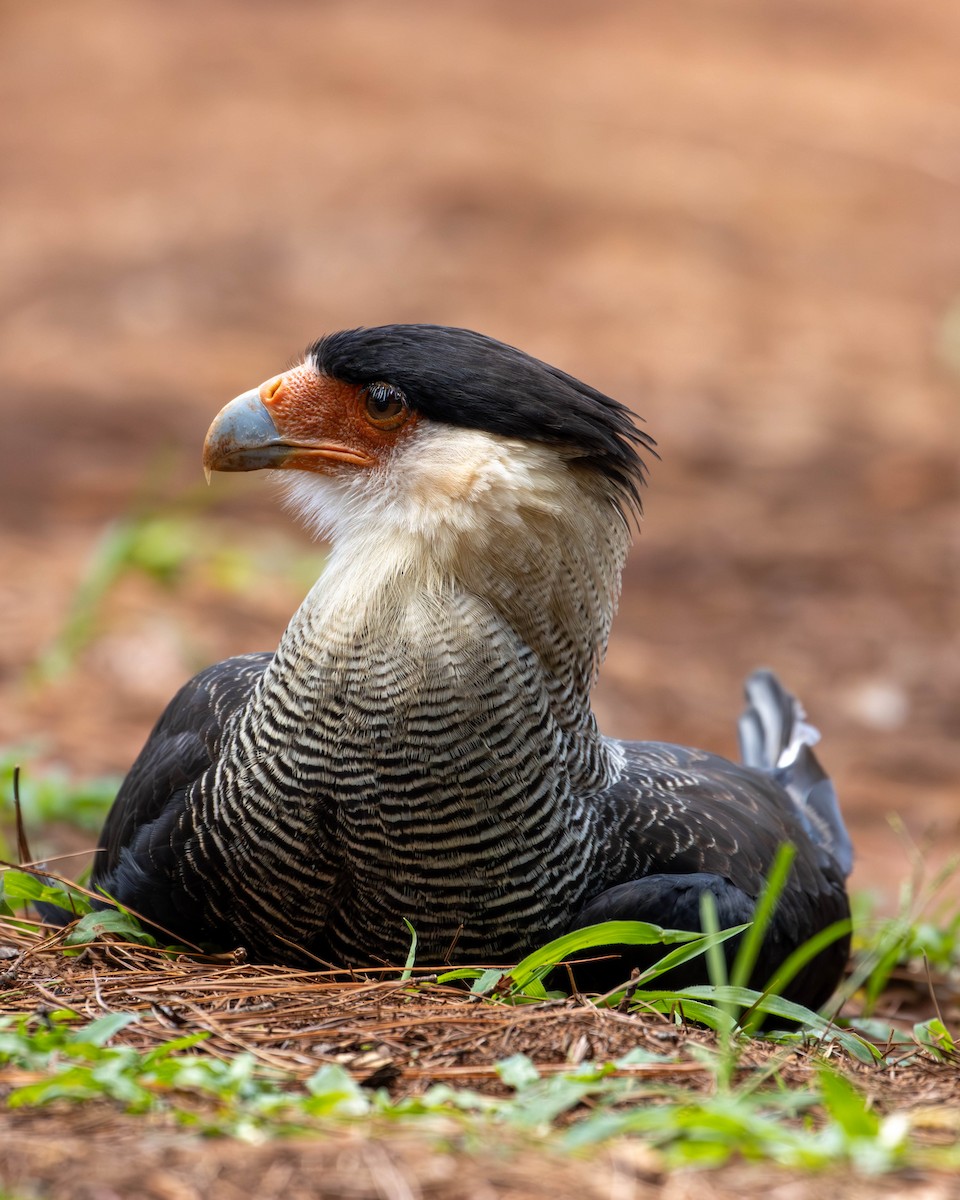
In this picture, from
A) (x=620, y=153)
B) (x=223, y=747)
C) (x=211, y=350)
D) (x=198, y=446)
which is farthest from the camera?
(x=620, y=153)

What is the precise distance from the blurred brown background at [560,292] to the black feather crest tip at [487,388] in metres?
3.65

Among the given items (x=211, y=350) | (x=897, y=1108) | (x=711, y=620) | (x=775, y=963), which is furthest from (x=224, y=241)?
(x=897, y=1108)

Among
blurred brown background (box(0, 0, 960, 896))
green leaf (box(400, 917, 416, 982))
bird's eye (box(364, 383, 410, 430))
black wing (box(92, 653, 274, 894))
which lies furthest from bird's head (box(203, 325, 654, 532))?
blurred brown background (box(0, 0, 960, 896))

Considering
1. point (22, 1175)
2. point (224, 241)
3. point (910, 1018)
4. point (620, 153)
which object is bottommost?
point (910, 1018)

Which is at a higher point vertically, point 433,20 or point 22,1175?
point 433,20

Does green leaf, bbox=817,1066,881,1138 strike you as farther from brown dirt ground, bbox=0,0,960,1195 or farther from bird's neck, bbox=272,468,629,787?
brown dirt ground, bbox=0,0,960,1195

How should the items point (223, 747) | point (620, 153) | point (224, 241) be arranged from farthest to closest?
1. point (620, 153)
2. point (224, 241)
3. point (223, 747)

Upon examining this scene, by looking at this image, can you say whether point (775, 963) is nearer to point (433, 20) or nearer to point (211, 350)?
point (211, 350)

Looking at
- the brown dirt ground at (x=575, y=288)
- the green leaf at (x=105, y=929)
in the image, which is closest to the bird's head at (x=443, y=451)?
the green leaf at (x=105, y=929)

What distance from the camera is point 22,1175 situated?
8.49 ft

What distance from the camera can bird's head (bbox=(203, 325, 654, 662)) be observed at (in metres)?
4.00

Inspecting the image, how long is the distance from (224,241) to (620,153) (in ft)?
17.3

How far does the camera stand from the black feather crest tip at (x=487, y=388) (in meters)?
3.99

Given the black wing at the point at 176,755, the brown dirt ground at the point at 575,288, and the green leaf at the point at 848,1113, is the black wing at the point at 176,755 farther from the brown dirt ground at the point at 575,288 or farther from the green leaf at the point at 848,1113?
the brown dirt ground at the point at 575,288
